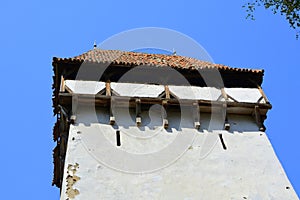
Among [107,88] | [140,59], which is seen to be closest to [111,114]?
[107,88]

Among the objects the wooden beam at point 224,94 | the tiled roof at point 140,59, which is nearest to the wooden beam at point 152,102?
the wooden beam at point 224,94

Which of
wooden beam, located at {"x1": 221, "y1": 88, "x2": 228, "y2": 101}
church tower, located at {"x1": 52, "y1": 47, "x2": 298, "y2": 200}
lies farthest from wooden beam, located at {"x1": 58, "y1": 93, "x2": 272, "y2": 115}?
wooden beam, located at {"x1": 221, "y1": 88, "x2": 228, "y2": 101}

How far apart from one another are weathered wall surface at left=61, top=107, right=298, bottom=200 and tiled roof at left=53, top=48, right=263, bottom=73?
1.67 meters

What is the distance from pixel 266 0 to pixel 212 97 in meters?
4.96

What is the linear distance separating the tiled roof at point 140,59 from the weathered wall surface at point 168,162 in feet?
5.47

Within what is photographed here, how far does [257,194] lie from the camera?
13367mm

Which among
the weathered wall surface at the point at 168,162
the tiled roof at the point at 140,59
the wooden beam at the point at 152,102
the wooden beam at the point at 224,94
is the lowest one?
the weathered wall surface at the point at 168,162

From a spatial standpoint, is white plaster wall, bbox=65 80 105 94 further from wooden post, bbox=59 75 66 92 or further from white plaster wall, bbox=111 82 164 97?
white plaster wall, bbox=111 82 164 97

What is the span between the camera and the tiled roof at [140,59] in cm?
1582

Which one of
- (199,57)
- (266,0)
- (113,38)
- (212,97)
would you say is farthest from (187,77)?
(266,0)

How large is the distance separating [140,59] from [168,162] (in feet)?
14.1

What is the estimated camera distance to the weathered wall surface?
13055 millimetres

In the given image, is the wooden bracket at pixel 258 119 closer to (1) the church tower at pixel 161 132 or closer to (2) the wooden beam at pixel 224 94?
(1) the church tower at pixel 161 132

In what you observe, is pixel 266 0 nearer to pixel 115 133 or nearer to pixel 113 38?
pixel 115 133
